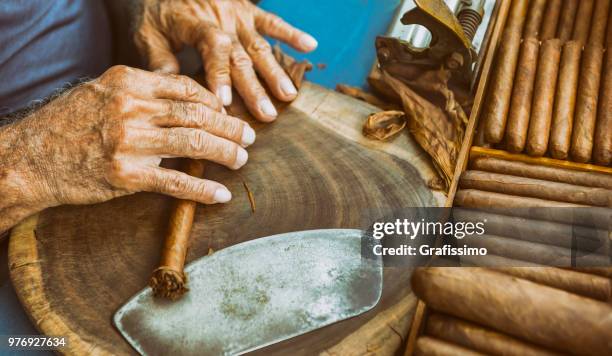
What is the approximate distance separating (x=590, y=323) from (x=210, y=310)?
0.90 meters

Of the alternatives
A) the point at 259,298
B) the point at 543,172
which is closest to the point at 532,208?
the point at 543,172

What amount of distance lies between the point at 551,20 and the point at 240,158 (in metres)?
1.52

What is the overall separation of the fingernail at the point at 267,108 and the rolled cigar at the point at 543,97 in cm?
94

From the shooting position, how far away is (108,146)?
4.66ft

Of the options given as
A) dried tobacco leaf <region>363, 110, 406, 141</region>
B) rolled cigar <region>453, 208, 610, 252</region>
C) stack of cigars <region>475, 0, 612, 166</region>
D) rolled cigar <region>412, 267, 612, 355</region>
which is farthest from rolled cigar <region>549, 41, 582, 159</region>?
rolled cigar <region>412, 267, 612, 355</region>

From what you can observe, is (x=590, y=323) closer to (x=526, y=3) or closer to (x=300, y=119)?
(x=300, y=119)

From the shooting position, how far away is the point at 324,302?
126 centimetres

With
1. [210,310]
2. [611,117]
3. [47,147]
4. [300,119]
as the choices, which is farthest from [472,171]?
[47,147]

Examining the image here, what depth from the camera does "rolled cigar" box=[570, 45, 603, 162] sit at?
1586 millimetres

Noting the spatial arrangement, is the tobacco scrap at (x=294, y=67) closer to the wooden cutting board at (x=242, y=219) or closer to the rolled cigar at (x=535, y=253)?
Answer: the wooden cutting board at (x=242, y=219)

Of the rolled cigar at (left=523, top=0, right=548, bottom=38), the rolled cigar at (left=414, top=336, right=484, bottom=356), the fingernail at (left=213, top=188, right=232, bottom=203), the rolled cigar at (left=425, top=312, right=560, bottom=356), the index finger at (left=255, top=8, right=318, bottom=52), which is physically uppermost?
the rolled cigar at (left=523, top=0, right=548, bottom=38)

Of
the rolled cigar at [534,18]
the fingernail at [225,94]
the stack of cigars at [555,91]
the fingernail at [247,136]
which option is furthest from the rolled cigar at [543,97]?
the fingernail at [225,94]

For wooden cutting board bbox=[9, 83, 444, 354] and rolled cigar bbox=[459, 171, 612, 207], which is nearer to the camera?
wooden cutting board bbox=[9, 83, 444, 354]

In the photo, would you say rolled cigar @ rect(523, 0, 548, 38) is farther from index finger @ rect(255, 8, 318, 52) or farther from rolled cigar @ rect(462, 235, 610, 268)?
rolled cigar @ rect(462, 235, 610, 268)
